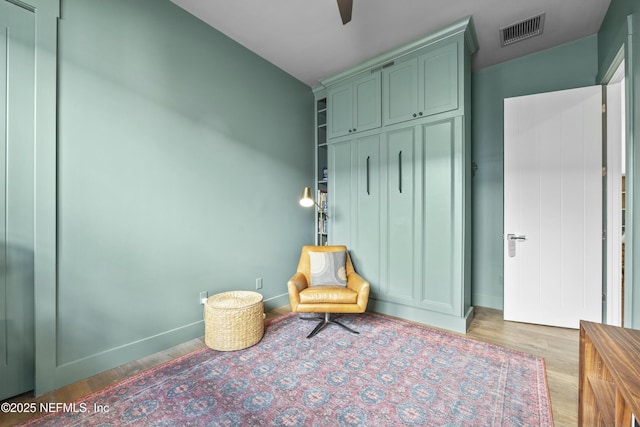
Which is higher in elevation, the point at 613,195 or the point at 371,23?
the point at 371,23

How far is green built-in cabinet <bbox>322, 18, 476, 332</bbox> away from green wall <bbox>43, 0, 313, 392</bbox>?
0.99 meters

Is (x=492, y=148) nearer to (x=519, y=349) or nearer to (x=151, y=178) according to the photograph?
(x=519, y=349)

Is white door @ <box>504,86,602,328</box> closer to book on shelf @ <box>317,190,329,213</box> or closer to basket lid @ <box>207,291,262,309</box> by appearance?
book on shelf @ <box>317,190,329,213</box>

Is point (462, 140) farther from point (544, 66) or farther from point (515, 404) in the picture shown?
point (515, 404)

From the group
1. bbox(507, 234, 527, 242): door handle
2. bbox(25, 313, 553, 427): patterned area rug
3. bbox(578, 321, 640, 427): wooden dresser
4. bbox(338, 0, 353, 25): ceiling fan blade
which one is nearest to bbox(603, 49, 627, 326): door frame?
bbox(507, 234, 527, 242): door handle

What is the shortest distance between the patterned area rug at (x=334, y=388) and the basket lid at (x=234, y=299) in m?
0.37

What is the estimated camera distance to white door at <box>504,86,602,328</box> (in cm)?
253

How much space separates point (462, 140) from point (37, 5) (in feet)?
10.5

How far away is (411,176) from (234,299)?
2.12 meters

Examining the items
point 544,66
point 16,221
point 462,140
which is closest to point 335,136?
point 462,140

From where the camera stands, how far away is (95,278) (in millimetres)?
1914

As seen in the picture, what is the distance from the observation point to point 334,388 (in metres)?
1.73

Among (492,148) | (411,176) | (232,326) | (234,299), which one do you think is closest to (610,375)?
(411,176)

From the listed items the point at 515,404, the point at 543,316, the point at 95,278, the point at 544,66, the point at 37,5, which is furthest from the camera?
the point at 544,66
